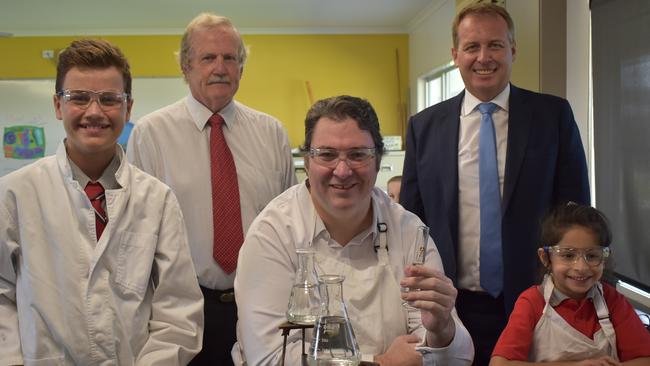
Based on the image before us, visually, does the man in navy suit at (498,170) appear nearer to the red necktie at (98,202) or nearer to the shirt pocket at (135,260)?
the shirt pocket at (135,260)

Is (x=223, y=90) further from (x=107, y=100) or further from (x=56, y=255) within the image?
(x=56, y=255)

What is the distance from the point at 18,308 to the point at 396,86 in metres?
5.96

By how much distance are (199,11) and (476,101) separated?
14.9ft

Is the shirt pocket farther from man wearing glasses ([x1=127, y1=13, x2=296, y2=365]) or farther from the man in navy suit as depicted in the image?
the man in navy suit

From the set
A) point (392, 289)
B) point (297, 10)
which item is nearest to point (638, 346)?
point (392, 289)

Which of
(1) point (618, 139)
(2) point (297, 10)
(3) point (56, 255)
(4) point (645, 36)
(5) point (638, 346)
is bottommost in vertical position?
(5) point (638, 346)

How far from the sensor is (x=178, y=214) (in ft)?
5.63

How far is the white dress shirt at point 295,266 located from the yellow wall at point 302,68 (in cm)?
534

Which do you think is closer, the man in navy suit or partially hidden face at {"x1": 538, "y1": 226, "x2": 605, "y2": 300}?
partially hidden face at {"x1": 538, "y1": 226, "x2": 605, "y2": 300}

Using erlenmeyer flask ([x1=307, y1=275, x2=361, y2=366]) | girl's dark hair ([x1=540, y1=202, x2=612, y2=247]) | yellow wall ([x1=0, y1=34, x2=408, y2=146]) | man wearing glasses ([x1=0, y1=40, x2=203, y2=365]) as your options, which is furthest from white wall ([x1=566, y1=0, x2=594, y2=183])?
yellow wall ([x1=0, y1=34, x2=408, y2=146])

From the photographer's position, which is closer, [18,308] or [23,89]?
[18,308]

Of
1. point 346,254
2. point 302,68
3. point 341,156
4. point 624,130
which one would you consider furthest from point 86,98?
point 302,68

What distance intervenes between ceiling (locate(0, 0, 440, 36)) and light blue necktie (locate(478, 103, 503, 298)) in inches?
154

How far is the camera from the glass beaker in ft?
3.76
